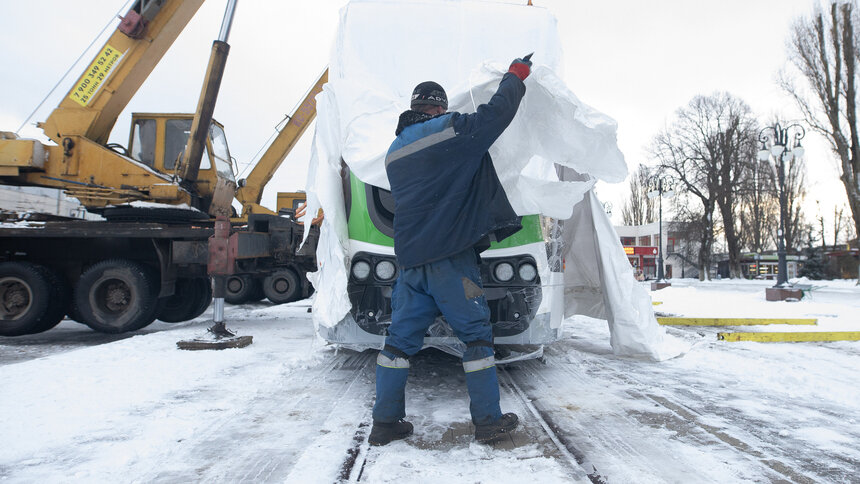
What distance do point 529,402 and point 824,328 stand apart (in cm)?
605

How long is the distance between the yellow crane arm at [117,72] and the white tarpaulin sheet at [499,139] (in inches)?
201

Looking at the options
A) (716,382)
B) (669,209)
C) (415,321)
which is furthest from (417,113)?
(669,209)

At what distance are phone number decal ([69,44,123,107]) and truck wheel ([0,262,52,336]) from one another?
2559 millimetres

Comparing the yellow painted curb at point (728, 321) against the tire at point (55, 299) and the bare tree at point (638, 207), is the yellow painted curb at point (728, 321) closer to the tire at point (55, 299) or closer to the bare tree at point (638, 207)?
the tire at point (55, 299)

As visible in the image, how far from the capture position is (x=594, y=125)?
3100 mm

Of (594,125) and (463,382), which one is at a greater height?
(594,125)

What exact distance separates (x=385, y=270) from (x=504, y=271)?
83cm

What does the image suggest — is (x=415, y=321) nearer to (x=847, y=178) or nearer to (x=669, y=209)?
(x=847, y=178)

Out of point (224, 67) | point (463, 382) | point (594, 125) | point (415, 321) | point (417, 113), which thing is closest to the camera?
point (415, 321)

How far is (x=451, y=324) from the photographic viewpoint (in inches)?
98.4

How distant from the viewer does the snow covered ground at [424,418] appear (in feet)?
7.07

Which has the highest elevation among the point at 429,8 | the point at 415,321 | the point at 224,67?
the point at 224,67

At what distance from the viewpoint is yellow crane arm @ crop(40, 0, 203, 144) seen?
23.4 ft

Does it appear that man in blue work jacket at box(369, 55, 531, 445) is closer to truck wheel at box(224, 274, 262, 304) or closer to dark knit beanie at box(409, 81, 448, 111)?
dark knit beanie at box(409, 81, 448, 111)
